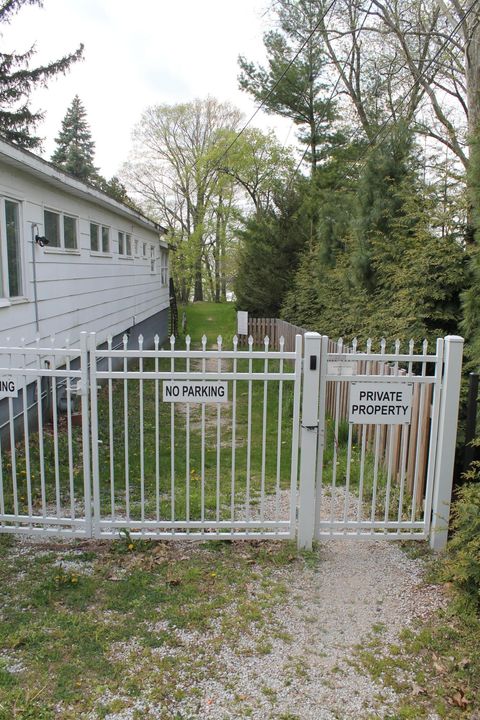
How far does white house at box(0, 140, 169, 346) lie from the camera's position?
20.9ft

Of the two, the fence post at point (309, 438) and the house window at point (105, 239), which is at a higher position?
the house window at point (105, 239)

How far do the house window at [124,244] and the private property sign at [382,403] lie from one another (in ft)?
34.3

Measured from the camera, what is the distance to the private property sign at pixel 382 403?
386 centimetres

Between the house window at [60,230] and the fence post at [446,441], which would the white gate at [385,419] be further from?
the house window at [60,230]

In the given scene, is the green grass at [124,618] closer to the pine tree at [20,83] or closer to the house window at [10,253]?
the house window at [10,253]

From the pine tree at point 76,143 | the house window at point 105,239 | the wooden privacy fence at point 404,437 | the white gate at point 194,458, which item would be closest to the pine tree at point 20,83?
the house window at point 105,239

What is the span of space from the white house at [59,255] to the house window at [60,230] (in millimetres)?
16

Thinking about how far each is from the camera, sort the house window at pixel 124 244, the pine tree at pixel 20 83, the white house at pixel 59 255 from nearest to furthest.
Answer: the white house at pixel 59 255 → the house window at pixel 124 244 → the pine tree at pixel 20 83

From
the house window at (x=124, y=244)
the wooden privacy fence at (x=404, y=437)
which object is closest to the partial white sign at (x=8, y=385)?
the wooden privacy fence at (x=404, y=437)

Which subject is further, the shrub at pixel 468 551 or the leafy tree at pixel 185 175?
the leafy tree at pixel 185 175

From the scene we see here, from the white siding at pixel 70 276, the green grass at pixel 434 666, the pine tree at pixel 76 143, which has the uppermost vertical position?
the pine tree at pixel 76 143

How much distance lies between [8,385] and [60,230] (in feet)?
16.5

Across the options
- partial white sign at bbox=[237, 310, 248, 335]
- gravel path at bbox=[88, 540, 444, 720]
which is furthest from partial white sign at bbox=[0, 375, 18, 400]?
partial white sign at bbox=[237, 310, 248, 335]

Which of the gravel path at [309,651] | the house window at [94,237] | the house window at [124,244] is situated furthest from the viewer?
the house window at [124,244]
